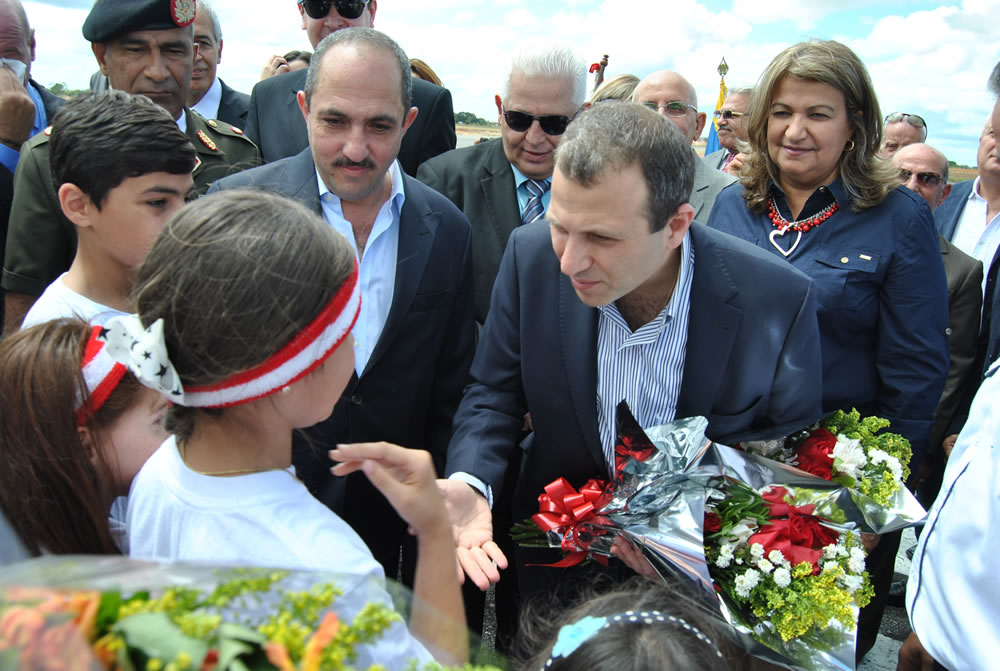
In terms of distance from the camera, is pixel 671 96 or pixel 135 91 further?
pixel 671 96

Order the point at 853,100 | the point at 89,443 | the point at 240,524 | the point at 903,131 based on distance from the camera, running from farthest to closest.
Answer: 1. the point at 903,131
2. the point at 853,100
3. the point at 89,443
4. the point at 240,524

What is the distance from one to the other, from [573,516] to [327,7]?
11.2 ft

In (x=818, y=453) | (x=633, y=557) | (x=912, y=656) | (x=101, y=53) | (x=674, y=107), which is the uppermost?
(x=101, y=53)

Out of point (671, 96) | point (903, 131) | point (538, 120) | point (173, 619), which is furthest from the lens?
point (903, 131)

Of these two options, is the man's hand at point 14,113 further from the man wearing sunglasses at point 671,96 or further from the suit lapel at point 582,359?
the man wearing sunglasses at point 671,96

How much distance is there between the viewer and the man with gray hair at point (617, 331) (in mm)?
2184

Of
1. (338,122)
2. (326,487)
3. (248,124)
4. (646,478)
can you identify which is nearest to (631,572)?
(646,478)

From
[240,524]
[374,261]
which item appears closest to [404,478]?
[240,524]

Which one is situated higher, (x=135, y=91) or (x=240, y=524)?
(x=135, y=91)

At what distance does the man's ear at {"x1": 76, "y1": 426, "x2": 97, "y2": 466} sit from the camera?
173 cm

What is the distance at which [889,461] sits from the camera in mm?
2301

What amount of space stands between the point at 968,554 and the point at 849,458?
50 cm

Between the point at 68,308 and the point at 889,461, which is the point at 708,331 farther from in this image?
the point at 68,308

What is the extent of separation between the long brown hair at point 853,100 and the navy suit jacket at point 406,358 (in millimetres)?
1538
